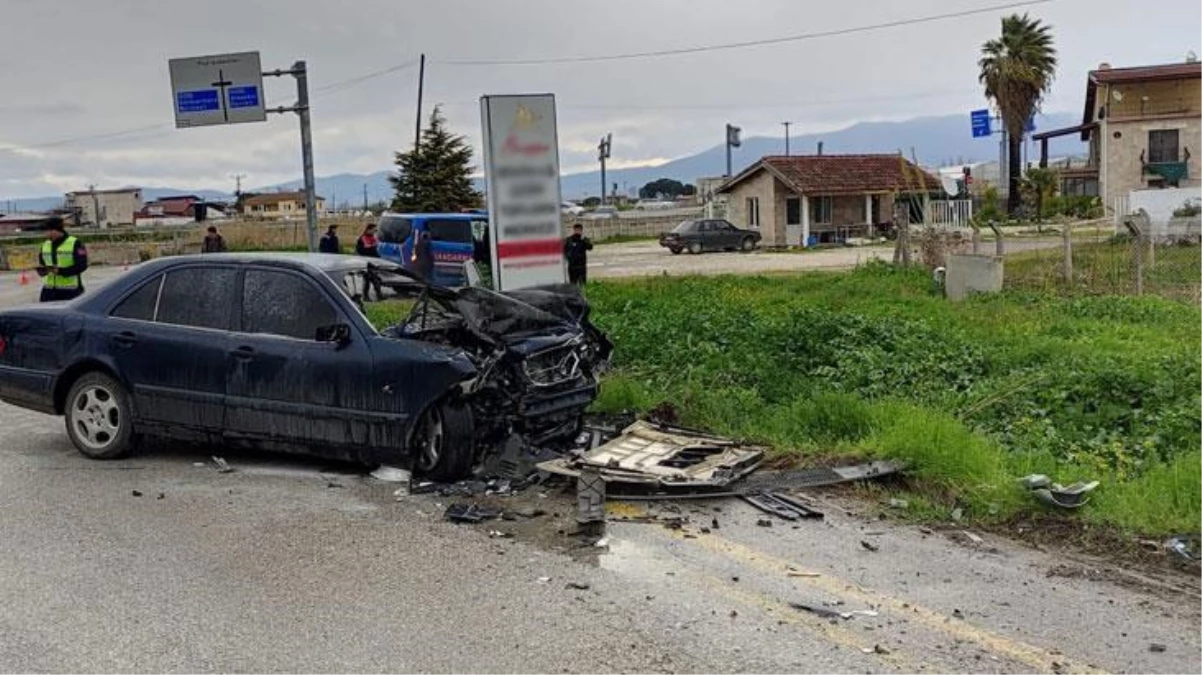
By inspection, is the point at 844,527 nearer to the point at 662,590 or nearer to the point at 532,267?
the point at 662,590

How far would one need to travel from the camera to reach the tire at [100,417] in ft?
25.0

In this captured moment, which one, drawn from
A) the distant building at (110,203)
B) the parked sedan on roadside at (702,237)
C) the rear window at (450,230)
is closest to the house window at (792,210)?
the parked sedan on roadside at (702,237)

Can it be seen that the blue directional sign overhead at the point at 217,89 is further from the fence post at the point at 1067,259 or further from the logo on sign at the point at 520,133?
the fence post at the point at 1067,259

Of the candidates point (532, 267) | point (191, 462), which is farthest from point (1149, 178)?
point (191, 462)

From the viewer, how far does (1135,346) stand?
393 inches

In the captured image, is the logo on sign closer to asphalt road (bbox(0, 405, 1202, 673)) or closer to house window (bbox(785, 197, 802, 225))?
asphalt road (bbox(0, 405, 1202, 673))

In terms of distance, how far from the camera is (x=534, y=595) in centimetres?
484

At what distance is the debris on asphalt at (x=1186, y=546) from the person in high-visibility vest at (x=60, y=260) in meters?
11.4

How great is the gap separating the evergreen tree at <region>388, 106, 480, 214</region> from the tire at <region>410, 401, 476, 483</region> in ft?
142

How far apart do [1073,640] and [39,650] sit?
4.17 m

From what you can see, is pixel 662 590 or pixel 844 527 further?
pixel 844 527

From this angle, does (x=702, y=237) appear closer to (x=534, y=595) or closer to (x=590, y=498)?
(x=590, y=498)

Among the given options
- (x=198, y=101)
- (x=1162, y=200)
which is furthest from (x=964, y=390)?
(x=1162, y=200)

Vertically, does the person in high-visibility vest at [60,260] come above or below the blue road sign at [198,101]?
below
